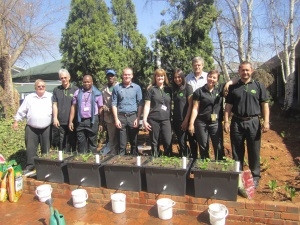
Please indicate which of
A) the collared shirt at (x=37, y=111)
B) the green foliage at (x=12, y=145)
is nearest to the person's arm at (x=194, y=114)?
the collared shirt at (x=37, y=111)

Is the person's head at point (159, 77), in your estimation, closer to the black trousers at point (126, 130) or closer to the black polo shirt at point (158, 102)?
the black polo shirt at point (158, 102)

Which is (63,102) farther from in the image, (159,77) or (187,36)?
(187,36)

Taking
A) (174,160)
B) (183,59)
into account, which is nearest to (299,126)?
(183,59)

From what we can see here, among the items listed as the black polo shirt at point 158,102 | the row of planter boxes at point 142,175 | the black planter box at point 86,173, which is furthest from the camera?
the black polo shirt at point 158,102

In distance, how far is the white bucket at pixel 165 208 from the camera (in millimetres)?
3250

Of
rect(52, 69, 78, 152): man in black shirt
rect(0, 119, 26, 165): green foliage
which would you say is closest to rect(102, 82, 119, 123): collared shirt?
rect(52, 69, 78, 152): man in black shirt

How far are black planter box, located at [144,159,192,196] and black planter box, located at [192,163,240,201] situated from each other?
15 cm

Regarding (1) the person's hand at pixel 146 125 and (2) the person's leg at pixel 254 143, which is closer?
(2) the person's leg at pixel 254 143

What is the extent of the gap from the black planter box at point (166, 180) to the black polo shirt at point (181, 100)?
91cm

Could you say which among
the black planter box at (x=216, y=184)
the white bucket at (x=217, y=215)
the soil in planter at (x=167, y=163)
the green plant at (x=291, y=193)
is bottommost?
the white bucket at (x=217, y=215)

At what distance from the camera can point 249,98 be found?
11.7 ft

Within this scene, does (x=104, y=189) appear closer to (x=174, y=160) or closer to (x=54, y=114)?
(x=174, y=160)

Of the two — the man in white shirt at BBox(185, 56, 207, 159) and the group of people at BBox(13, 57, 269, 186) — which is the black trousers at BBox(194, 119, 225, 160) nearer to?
the group of people at BBox(13, 57, 269, 186)

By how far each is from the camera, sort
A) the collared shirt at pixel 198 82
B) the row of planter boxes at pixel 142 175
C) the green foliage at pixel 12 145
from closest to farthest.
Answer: the row of planter boxes at pixel 142 175
the collared shirt at pixel 198 82
the green foliage at pixel 12 145
